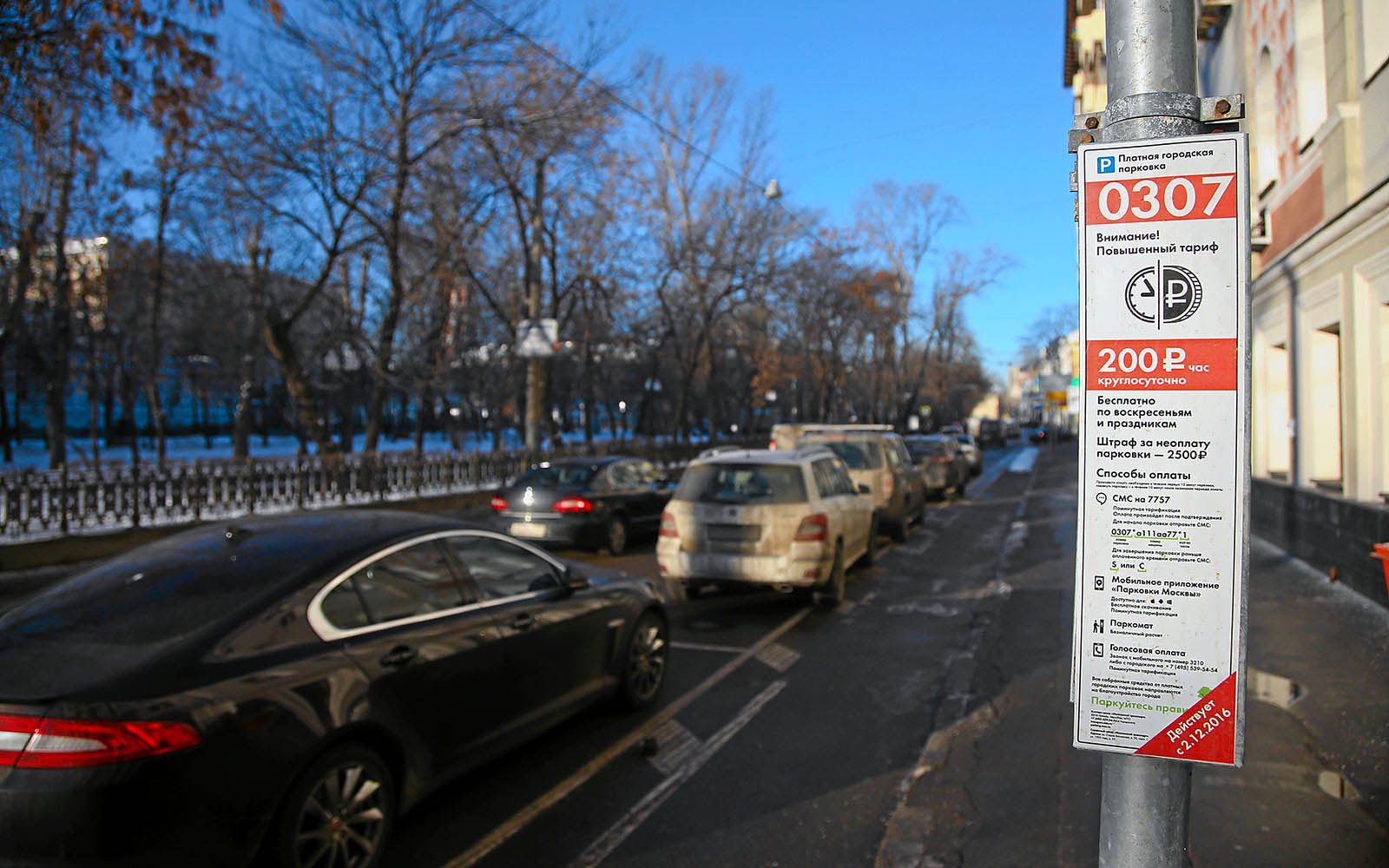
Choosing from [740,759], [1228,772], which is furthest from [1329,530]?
[740,759]

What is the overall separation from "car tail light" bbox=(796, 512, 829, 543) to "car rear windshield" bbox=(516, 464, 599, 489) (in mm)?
5230

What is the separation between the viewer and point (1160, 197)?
2219 mm

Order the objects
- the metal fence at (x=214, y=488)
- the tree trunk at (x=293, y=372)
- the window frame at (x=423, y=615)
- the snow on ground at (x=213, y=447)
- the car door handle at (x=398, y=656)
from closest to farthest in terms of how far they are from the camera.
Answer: the window frame at (x=423, y=615), the car door handle at (x=398, y=656), the metal fence at (x=214, y=488), the tree trunk at (x=293, y=372), the snow on ground at (x=213, y=447)

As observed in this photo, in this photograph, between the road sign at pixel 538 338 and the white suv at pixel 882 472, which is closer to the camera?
the white suv at pixel 882 472

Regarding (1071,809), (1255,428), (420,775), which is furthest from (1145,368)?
(1255,428)

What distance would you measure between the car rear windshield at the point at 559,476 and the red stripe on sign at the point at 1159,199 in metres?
11.1

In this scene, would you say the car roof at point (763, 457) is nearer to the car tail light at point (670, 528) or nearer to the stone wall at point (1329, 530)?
the car tail light at point (670, 528)

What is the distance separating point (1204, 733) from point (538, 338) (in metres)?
17.4

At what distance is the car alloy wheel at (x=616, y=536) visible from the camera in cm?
1293

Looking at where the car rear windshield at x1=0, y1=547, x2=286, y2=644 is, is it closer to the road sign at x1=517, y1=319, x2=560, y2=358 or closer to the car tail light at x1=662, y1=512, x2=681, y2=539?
the car tail light at x1=662, y1=512, x2=681, y2=539

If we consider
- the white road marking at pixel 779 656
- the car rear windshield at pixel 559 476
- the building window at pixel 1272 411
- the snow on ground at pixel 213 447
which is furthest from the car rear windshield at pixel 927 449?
the snow on ground at pixel 213 447

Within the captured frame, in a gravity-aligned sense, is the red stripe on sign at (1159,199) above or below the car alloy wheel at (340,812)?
Answer: above

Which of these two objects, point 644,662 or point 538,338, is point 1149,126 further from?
point 538,338

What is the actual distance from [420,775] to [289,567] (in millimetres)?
1073
